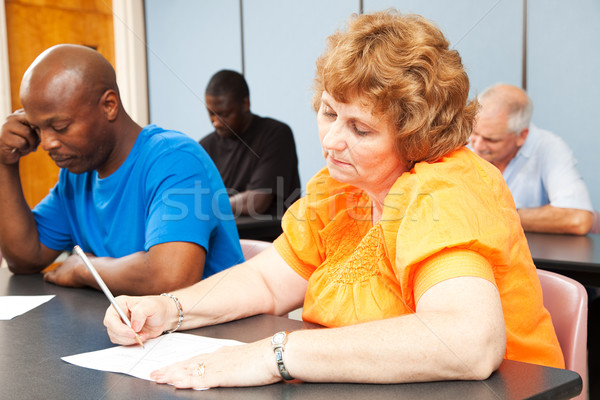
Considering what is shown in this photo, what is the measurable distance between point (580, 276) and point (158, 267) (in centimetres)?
123

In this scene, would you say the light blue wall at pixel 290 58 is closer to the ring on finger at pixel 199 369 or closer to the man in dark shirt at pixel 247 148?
the man in dark shirt at pixel 247 148

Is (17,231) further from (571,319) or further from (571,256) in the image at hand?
(571,256)

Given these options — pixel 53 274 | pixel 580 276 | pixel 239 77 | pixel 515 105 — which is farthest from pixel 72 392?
pixel 239 77

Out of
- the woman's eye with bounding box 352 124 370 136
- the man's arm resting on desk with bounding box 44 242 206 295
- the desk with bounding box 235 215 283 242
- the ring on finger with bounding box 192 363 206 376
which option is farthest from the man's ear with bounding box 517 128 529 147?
the ring on finger with bounding box 192 363 206 376

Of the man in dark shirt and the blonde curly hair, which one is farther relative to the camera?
the man in dark shirt

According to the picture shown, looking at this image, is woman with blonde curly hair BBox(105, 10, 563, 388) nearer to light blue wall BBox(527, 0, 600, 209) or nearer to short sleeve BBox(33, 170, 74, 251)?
short sleeve BBox(33, 170, 74, 251)

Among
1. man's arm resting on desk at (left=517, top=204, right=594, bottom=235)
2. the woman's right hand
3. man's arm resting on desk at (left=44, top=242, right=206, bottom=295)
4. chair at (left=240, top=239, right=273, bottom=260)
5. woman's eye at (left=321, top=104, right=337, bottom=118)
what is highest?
woman's eye at (left=321, top=104, right=337, bottom=118)

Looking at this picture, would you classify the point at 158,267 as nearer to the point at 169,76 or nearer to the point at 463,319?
the point at 463,319

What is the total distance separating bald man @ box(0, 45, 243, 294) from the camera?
1.50 meters

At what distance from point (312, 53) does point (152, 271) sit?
3.06 meters

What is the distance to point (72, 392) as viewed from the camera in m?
0.84

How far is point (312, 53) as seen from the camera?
13.9ft

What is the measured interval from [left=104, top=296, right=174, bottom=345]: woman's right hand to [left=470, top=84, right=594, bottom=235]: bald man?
2021mm

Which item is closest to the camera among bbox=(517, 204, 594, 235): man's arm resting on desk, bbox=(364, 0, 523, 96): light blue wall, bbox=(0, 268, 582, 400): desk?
bbox=(0, 268, 582, 400): desk
